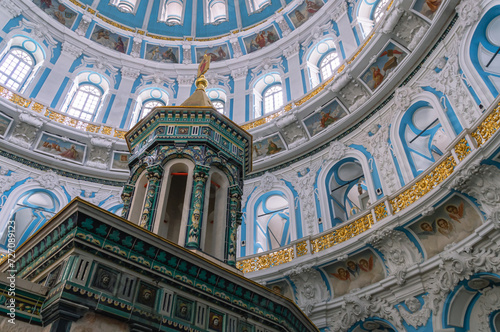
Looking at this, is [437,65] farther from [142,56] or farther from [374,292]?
[142,56]

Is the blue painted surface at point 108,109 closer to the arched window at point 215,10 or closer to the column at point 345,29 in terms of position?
the arched window at point 215,10

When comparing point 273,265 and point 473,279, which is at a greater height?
point 273,265

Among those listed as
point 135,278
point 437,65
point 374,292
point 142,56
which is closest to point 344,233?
point 374,292

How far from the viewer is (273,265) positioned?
12062mm

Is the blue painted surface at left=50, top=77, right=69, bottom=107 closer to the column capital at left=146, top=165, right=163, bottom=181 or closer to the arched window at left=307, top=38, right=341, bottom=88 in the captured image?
the arched window at left=307, top=38, right=341, bottom=88

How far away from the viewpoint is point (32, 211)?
1662 cm

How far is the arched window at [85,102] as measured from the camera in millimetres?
17938

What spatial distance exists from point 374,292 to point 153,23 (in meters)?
19.5

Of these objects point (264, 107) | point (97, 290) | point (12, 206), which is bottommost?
point (97, 290)

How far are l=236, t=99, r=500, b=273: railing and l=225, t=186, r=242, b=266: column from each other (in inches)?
188

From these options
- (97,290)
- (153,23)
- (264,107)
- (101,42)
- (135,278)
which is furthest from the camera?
(153,23)

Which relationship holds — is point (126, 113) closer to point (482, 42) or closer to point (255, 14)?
point (255, 14)

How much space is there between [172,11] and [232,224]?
20811mm

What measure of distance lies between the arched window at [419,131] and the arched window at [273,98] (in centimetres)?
699
